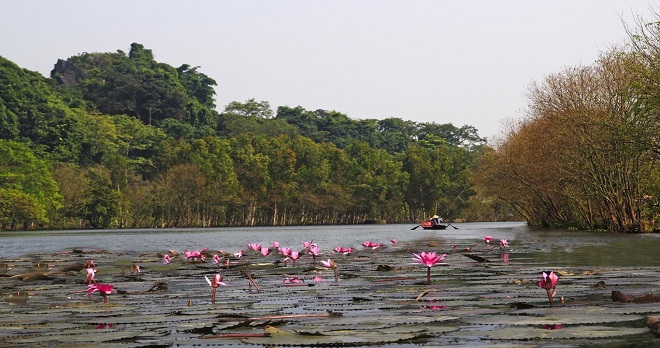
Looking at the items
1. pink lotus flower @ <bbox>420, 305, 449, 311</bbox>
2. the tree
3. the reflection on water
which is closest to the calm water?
the reflection on water

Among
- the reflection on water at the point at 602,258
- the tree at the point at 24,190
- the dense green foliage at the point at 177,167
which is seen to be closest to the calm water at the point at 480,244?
the reflection on water at the point at 602,258

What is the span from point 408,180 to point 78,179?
4754 cm

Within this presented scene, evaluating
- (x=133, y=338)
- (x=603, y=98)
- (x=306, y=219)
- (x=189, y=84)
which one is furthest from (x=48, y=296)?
(x=189, y=84)

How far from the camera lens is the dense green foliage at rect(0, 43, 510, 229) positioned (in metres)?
98.6

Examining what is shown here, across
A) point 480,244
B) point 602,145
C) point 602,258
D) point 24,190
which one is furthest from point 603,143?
point 24,190

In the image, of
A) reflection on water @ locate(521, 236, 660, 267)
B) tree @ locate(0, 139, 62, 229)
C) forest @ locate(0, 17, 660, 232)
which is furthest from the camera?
tree @ locate(0, 139, 62, 229)

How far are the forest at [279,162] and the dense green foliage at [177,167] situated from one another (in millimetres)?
219

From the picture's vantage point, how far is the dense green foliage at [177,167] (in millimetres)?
98562

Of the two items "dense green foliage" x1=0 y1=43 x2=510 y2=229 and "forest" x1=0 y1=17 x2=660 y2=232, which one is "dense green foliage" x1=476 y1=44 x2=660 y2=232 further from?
"dense green foliage" x1=0 y1=43 x2=510 y2=229

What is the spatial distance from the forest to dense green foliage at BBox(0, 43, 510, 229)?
22 cm

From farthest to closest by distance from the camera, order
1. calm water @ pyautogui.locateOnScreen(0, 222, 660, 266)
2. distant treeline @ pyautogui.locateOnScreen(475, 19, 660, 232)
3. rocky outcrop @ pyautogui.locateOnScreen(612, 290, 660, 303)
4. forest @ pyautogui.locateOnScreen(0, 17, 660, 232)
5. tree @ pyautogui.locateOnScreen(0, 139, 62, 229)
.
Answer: tree @ pyautogui.locateOnScreen(0, 139, 62, 229), forest @ pyautogui.locateOnScreen(0, 17, 660, 232), distant treeline @ pyautogui.locateOnScreen(475, 19, 660, 232), calm water @ pyautogui.locateOnScreen(0, 222, 660, 266), rocky outcrop @ pyautogui.locateOnScreen(612, 290, 660, 303)

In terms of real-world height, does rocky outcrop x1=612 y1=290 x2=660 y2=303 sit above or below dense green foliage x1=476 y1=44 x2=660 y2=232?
below

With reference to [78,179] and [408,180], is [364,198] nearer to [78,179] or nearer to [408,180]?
[408,180]

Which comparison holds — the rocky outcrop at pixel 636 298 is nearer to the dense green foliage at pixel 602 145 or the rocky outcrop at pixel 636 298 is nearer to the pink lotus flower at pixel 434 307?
the pink lotus flower at pixel 434 307
